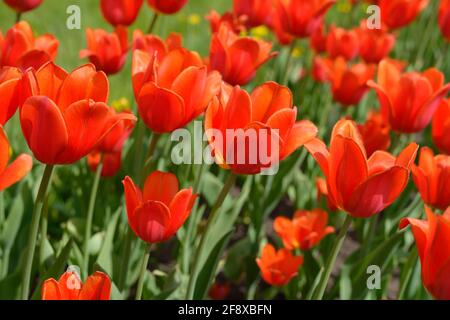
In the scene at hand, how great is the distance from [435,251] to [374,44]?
1.97 metres

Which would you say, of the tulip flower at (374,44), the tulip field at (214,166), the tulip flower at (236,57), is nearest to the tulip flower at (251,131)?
the tulip field at (214,166)

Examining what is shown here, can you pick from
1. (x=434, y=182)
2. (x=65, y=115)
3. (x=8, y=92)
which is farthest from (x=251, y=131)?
(x=434, y=182)

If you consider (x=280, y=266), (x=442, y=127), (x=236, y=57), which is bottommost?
(x=280, y=266)

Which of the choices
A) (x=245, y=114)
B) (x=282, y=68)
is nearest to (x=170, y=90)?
(x=245, y=114)

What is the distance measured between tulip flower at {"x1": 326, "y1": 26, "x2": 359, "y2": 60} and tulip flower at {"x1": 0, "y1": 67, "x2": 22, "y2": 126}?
193cm

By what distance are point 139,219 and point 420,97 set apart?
3.09 ft

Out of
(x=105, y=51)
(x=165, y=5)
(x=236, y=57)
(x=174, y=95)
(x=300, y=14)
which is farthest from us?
(x=300, y=14)

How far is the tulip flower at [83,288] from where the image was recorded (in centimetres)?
126

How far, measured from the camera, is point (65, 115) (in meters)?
1.33

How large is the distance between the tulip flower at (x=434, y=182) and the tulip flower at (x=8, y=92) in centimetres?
86

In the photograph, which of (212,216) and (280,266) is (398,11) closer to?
(280,266)

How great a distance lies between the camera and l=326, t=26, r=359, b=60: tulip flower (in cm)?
312

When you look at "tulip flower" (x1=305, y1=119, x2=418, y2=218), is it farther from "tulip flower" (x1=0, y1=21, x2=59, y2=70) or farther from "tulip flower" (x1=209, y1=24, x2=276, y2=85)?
"tulip flower" (x1=0, y1=21, x2=59, y2=70)

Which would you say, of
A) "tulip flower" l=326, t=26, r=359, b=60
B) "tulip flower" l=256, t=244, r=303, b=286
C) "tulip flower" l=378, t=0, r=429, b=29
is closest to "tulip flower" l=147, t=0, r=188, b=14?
"tulip flower" l=256, t=244, r=303, b=286
